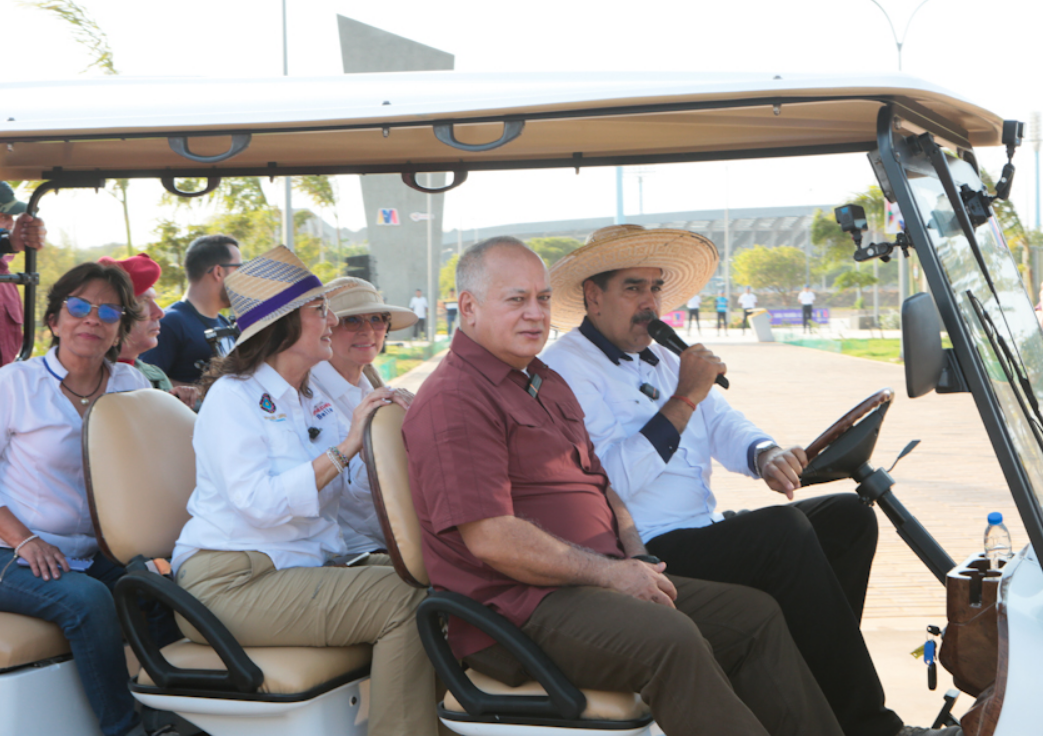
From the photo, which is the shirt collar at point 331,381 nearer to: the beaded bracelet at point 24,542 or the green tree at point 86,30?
the beaded bracelet at point 24,542

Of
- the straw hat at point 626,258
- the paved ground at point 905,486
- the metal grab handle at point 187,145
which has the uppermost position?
the metal grab handle at point 187,145

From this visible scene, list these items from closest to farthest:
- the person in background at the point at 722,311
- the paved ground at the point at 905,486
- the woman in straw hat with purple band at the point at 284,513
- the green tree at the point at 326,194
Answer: the woman in straw hat with purple band at the point at 284,513 < the paved ground at the point at 905,486 < the green tree at the point at 326,194 < the person in background at the point at 722,311

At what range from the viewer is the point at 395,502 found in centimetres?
221

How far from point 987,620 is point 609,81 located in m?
1.36

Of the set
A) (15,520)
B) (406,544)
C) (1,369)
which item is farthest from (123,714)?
(1,369)

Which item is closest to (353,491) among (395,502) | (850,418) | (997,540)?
(395,502)

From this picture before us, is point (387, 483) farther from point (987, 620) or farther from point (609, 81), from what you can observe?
point (987, 620)

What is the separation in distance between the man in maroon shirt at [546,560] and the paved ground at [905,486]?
4.30 ft

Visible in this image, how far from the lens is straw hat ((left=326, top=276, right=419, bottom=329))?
332 cm

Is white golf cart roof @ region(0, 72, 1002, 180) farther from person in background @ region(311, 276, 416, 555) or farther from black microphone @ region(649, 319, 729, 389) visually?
person in background @ region(311, 276, 416, 555)

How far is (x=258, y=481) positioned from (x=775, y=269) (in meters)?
57.7

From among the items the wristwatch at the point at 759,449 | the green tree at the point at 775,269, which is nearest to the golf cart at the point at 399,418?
the wristwatch at the point at 759,449

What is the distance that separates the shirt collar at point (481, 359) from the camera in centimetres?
222

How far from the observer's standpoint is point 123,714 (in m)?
2.36
